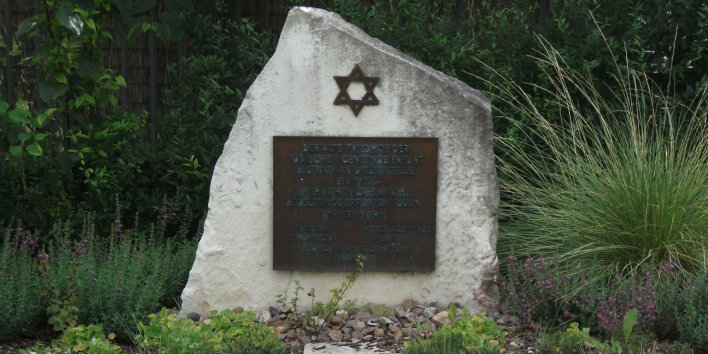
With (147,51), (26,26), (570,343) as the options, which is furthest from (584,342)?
(147,51)

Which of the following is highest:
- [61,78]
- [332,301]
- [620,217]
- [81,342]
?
[61,78]

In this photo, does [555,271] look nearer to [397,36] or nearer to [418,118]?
[418,118]

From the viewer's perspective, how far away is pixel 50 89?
570 cm

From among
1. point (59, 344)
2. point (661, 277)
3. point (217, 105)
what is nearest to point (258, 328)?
point (59, 344)

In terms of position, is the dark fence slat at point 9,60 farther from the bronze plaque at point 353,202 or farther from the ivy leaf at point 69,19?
the bronze plaque at point 353,202

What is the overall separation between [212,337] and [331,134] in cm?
127

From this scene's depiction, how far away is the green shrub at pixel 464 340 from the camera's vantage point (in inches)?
148

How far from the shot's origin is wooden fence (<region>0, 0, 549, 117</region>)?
6469 mm

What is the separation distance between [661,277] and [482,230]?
97cm

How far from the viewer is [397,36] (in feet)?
20.6

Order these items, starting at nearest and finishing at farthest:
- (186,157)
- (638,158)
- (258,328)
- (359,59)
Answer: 1. (258,328)
2. (359,59)
3. (638,158)
4. (186,157)

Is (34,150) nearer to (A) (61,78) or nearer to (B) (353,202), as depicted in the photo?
(A) (61,78)

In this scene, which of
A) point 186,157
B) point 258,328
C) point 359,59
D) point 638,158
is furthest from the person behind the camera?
point 186,157

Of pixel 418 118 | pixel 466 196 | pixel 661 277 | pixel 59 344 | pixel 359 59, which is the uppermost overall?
pixel 359 59
